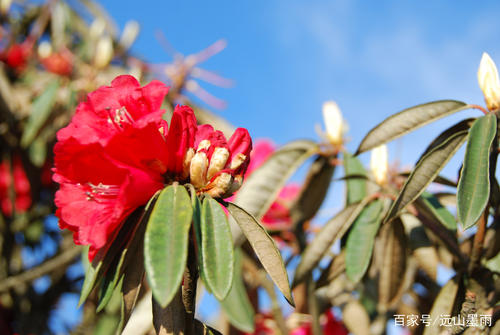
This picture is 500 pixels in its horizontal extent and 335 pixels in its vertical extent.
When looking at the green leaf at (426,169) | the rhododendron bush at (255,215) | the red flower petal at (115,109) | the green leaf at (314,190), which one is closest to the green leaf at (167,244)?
the rhododendron bush at (255,215)

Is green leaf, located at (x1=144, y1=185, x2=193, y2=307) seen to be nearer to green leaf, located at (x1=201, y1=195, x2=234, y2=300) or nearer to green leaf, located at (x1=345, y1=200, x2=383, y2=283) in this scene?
green leaf, located at (x1=201, y1=195, x2=234, y2=300)

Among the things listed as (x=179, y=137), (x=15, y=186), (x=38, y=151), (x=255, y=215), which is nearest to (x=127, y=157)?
(x=179, y=137)

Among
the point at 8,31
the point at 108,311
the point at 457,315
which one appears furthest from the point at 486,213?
the point at 8,31

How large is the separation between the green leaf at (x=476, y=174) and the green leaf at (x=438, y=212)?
0.58 feet

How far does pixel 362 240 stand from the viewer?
89 centimetres

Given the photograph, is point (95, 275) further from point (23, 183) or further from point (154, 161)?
point (23, 183)

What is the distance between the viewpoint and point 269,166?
109 centimetres

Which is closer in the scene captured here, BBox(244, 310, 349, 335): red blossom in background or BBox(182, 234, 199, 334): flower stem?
BBox(182, 234, 199, 334): flower stem

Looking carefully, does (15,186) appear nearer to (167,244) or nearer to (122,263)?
(122,263)

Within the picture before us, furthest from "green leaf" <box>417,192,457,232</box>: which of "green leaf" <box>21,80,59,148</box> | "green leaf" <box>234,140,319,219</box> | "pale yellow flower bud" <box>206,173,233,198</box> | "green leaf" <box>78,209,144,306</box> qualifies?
"green leaf" <box>21,80,59,148</box>

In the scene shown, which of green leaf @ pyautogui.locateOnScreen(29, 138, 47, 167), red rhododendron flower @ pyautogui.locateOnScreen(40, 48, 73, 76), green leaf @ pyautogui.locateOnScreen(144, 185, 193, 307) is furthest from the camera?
red rhododendron flower @ pyautogui.locateOnScreen(40, 48, 73, 76)

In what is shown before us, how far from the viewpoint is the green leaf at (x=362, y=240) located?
0.84m

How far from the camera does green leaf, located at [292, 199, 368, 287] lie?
92 cm

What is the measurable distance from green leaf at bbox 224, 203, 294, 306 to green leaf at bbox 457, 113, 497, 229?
24cm
